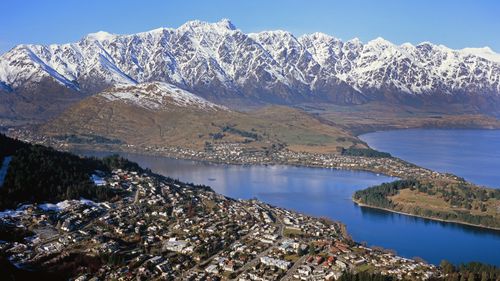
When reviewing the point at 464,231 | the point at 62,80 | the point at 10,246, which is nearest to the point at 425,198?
the point at 464,231

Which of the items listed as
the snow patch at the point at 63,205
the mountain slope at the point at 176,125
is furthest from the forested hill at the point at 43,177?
the mountain slope at the point at 176,125

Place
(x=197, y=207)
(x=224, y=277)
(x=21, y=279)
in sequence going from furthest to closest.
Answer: (x=197, y=207) → (x=224, y=277) → (x=21, y=279)

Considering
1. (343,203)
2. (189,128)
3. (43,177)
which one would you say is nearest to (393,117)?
(189,128)

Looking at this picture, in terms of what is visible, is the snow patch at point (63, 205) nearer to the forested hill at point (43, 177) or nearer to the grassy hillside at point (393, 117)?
the forested hill at point (43, 177)

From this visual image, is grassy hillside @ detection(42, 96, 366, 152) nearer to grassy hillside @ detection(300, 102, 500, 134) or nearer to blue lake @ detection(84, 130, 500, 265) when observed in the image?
blue lake @ detection(84, 130, 500, 265)

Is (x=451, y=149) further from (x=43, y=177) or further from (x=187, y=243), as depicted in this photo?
(x=187, y=243)

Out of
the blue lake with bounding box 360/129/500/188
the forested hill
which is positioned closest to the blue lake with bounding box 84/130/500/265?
the blue lake with bounding box 360/129/500/188

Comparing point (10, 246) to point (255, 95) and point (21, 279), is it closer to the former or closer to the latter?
point (21, 279)

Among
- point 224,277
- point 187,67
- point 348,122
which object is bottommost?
point 224,277
